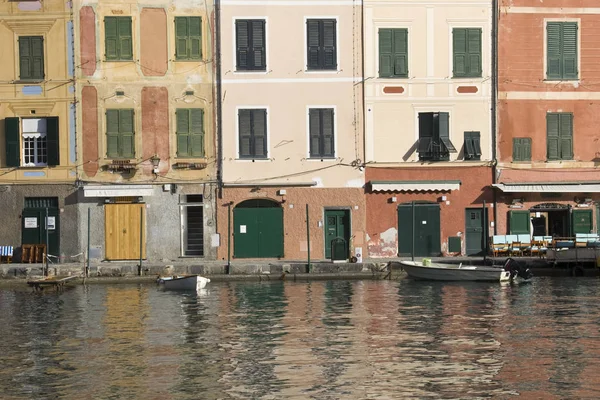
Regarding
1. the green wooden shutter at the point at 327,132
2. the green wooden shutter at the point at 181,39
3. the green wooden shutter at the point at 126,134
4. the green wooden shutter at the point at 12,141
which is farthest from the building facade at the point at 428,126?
the green wooden shutter at the point at 12,141

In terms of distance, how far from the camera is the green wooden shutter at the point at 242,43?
52969mm

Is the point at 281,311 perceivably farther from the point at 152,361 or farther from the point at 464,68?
the point at 464,68

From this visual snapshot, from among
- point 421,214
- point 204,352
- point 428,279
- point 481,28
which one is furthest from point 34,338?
point 481,28

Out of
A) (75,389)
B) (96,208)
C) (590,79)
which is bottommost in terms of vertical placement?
(75,389)

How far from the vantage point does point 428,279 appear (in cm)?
4878

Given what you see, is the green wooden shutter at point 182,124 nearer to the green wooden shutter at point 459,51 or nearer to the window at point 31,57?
the window at point 31,57

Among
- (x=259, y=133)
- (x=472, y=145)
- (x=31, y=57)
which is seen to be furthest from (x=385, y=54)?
(x=31, y=57)

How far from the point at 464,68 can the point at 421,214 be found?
602cm

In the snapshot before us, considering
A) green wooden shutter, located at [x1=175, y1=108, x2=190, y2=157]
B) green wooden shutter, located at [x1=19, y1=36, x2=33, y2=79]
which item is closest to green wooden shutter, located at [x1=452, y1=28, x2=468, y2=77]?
green wooden shutter, located at [x1=175, y1=108, x2=190, y2=157]

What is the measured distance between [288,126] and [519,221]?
9833 mm

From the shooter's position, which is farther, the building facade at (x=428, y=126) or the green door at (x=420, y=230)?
the green door at (x=420, y=230)

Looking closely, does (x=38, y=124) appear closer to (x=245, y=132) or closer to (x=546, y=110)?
(x=245, y=132)

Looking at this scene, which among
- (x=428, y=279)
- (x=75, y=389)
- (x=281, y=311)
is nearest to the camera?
(x=75, y=389)

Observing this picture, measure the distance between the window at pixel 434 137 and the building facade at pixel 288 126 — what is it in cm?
244
